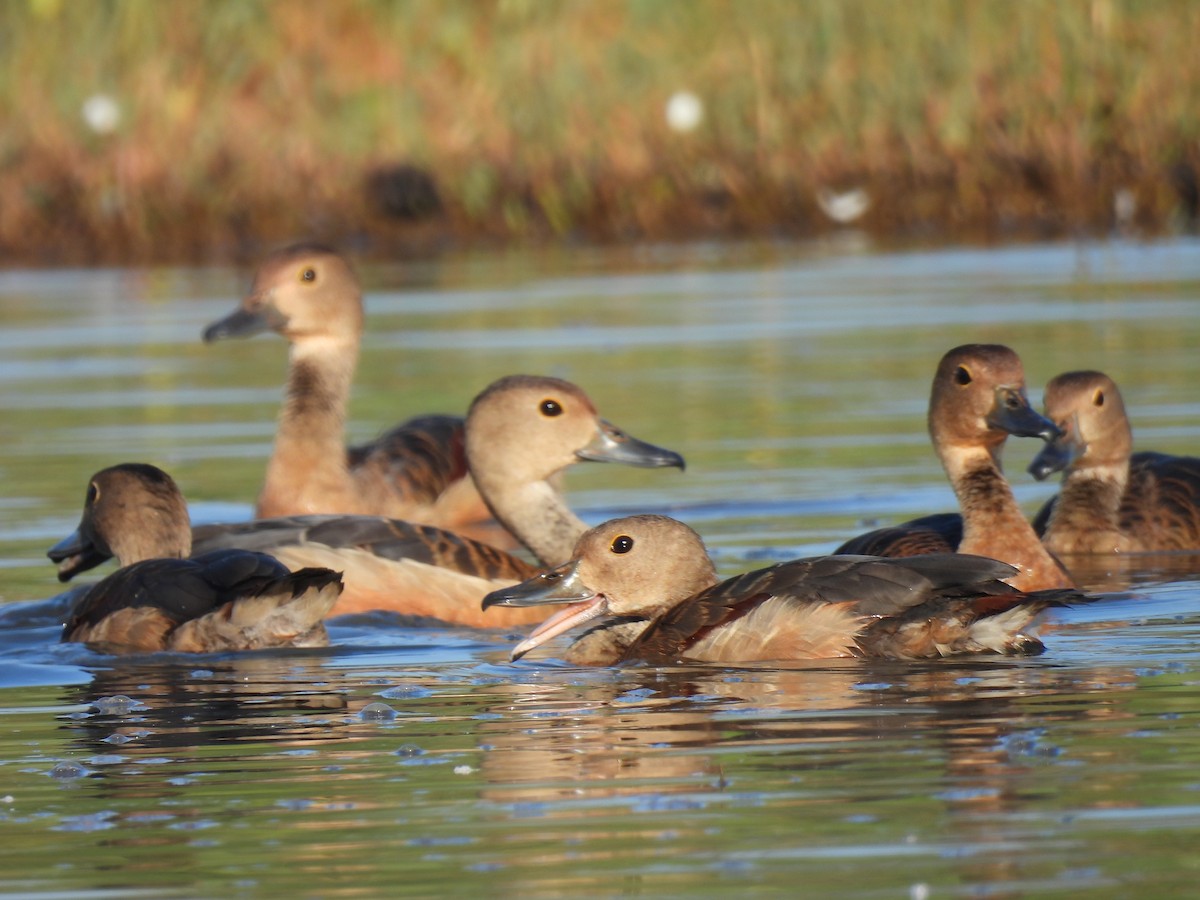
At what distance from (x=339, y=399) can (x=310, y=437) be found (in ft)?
1.54

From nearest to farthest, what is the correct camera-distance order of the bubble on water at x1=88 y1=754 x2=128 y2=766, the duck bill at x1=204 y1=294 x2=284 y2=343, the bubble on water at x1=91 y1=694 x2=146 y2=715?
1. the bubble on water at x1=88 y1=754 x2=128 y2=766
2. the bubble on water at x1=91 y1=694 x2=146 y2=715
3. the duck bill at x1=204 y1=294 x2=284 y2=343

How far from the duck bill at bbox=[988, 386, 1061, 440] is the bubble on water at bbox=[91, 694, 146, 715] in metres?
3.56

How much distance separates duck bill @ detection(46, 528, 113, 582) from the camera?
Result: 9.58m

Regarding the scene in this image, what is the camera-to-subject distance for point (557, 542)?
10391 mm

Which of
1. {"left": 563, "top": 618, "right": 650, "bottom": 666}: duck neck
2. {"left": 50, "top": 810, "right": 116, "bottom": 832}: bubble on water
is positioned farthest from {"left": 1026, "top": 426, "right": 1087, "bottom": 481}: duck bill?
{"left": 50, "top": 810, "right": 116, "bottom": 832}: bubble on water

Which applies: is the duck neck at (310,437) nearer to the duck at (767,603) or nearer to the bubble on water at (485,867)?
the duck at (767,603)

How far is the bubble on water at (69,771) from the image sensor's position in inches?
249

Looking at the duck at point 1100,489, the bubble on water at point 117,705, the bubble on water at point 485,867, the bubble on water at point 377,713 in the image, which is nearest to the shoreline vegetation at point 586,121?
the duck at point 1100,489

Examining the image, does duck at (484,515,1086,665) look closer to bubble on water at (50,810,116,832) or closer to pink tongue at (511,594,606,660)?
pink tongue at (511,594,606,660)

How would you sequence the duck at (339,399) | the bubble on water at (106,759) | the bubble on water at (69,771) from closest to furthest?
the bubble on water at (69,771), the bubble on water at (106,759), the duck at (339,399)

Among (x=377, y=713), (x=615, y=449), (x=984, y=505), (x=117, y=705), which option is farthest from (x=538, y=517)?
(x=377, y=713)

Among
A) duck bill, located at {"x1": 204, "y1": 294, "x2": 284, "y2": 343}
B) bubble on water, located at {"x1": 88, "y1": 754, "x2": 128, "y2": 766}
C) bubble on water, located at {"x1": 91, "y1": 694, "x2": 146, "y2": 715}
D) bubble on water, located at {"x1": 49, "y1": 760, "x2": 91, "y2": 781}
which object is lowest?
bubble on water, located at {"x1": 49, "y1": 760, "x2": 91, "y2": 781}

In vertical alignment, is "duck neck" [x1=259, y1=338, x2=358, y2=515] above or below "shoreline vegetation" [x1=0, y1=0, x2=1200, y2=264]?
below

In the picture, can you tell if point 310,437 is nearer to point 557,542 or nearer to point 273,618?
point 557,542
